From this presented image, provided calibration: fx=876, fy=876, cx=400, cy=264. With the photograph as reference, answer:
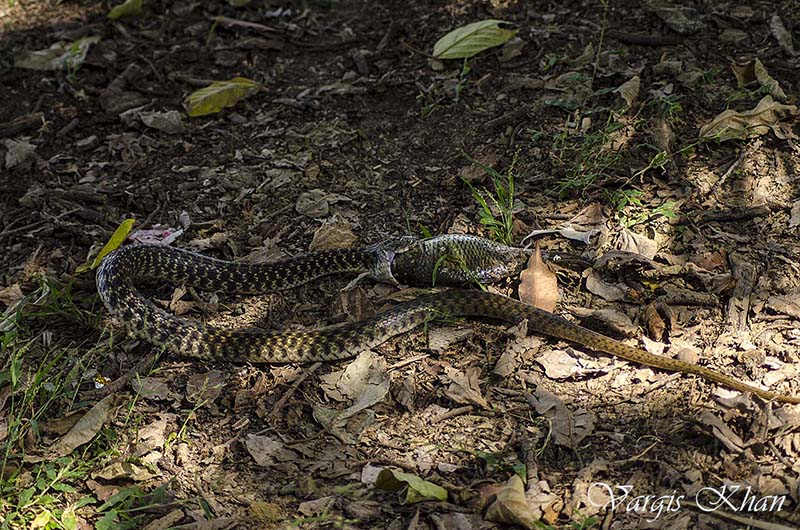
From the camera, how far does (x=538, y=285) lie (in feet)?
20.4

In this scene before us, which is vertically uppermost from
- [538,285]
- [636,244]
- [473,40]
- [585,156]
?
[473,40]

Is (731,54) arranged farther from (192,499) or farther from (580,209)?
(192,499)

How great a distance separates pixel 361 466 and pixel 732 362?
2.35 metres

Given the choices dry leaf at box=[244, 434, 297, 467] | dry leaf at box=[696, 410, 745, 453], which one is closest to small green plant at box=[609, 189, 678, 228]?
dry leaf at box=[696, 410, 745, 453]

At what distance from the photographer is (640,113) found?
7.26 metres

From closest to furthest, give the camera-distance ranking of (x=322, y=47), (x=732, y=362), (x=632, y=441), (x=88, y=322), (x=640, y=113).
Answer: (x=632, y=441)
(x=732, y=362)
(x=88, y=322)
(x=640, y=113)
(x=322, y=47)

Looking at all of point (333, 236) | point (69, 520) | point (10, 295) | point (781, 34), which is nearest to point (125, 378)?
point (69, 520)

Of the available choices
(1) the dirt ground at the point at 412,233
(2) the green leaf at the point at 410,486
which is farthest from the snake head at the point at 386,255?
(2) the green leaf at the point at 410,486

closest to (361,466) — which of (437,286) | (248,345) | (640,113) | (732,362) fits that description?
(248,345)

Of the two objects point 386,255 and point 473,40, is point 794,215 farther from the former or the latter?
point 473,40

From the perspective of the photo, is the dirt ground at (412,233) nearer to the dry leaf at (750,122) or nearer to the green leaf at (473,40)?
the dry leaf at (750,122)

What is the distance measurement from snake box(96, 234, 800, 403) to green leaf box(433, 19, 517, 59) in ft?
8.53

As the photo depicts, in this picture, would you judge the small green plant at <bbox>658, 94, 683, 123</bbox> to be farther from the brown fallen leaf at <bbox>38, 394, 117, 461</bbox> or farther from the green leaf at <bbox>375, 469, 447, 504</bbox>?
the brown fallen leaf at <bbox>38, 394, 117, 461</bbox>

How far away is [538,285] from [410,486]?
201cm
